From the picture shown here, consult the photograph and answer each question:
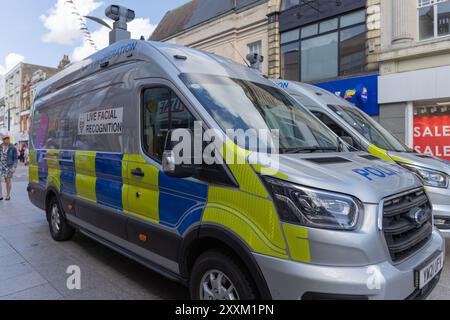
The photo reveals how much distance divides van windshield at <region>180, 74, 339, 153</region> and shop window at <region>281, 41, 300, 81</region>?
38.9ft

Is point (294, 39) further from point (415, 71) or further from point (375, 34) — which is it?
point (415, 71)

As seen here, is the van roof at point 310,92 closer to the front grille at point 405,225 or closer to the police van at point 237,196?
the police van at point 237,196

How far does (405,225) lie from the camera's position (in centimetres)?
246

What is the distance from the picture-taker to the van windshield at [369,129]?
5.32 meters

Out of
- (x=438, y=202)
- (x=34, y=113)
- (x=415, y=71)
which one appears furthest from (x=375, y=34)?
(x=34, y=113)

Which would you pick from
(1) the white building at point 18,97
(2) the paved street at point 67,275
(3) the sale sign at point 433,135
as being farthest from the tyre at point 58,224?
(1) the white building at point 18,97

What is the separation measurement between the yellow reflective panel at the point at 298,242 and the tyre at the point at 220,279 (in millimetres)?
416

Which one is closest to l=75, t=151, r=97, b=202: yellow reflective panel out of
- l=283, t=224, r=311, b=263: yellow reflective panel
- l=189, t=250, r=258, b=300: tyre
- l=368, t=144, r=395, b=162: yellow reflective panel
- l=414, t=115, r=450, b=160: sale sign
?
l=189, t=250, r=258, b=300: tyre

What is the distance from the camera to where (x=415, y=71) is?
436 inches

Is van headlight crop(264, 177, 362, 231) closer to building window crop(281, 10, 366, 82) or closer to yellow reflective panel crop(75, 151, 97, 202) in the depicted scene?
yellow reflective panel crop(75, 151, 97, 202)

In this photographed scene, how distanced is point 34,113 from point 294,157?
6020mm

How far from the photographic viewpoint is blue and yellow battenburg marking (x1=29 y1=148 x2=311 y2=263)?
2.24 m

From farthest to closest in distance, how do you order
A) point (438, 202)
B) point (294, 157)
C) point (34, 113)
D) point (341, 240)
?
point (34, 113), point (438, 202), point (294, 157), point (341, 240)
